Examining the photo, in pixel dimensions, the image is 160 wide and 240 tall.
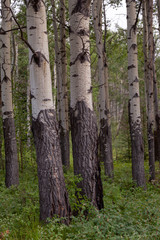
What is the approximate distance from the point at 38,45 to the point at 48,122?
1.20m

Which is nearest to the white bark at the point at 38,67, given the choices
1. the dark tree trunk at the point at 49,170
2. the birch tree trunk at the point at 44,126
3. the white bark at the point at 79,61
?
the birch tree trunk at the point at 44,126

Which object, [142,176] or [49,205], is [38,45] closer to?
[49,205]

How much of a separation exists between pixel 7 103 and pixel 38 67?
383 centimetres

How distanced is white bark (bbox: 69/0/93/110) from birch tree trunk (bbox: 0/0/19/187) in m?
3.52

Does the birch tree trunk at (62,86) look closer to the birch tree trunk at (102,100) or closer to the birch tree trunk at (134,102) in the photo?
the birch tree trunk at (102,100)

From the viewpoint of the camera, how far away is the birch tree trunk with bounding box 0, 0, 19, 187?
7.00 meters

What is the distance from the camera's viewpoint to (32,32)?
141 inches

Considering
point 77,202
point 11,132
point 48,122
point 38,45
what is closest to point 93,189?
point 77,202

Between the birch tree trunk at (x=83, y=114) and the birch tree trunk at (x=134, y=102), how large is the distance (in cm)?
322

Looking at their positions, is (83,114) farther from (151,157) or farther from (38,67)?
(151,157)

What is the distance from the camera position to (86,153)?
3932 mm

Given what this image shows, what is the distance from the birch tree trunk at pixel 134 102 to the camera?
22.7ft

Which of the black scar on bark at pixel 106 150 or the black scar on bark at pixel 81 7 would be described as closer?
the black scar on bark at pixel 81 7

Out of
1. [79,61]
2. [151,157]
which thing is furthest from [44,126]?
[151,157]
